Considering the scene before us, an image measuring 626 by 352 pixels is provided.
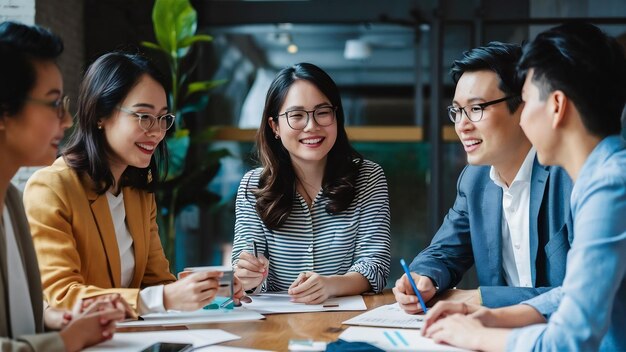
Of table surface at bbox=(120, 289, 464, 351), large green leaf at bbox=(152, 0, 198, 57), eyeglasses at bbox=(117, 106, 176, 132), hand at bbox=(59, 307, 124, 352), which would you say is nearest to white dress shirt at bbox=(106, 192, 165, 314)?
eyeglasses at bbox=(117, 106, 176, 132)

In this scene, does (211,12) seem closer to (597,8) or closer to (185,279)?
(597,8)

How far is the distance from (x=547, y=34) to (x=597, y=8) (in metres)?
3.91

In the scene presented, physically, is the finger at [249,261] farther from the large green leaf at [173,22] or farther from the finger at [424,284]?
the large green leaf at [173,22]

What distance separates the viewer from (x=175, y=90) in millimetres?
4512

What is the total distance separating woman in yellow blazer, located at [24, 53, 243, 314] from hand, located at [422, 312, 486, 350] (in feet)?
2.03

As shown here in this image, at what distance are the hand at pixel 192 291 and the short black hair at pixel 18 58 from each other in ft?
2.13

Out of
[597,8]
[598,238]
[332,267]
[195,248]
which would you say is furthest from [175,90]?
[598,238]

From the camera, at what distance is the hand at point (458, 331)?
156 centimetres

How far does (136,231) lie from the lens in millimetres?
2297

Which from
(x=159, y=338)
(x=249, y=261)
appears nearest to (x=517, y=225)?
(x=249, y=261)

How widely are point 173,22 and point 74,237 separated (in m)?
2.63

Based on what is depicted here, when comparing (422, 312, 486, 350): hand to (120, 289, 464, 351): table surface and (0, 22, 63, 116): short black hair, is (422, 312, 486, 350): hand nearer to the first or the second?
(120, 289, 464, 351): table surface

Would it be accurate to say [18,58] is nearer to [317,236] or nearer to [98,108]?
[98,108]

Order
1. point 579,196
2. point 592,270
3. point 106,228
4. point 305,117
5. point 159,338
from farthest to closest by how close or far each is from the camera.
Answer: point 305,117, point 106,228, point 159,338, point 579,196, point 592,270
